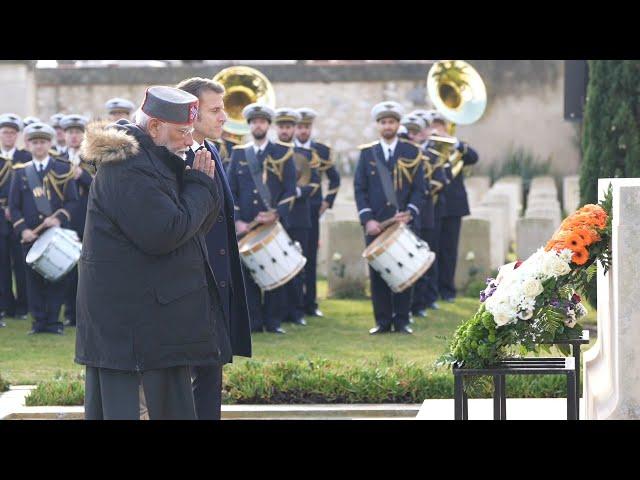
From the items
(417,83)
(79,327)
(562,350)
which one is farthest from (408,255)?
(417,83)

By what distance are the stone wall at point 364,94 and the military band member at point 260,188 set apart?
46.6 ft

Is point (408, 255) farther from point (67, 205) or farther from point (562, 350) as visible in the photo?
point (562, 350)

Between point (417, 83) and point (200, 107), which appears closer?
point (200, 107)

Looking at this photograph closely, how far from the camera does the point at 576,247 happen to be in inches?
273

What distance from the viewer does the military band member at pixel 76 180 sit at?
14.2 m

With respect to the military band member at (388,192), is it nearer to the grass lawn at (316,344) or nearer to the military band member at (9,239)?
the grass lawn at (316,344)

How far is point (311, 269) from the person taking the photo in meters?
15.3

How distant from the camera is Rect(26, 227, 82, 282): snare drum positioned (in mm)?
13219

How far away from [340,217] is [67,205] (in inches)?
204

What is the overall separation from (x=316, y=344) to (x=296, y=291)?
1.96 m

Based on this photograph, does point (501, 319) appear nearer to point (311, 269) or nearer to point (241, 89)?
point (311, 269)

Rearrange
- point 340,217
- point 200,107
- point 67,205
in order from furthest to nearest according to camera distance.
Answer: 1. point 340,217
2. point 67,205
3. point 200,107

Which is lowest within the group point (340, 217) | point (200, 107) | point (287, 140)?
point (340, 217)

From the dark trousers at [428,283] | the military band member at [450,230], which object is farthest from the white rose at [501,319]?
the military band member at [450,230]
